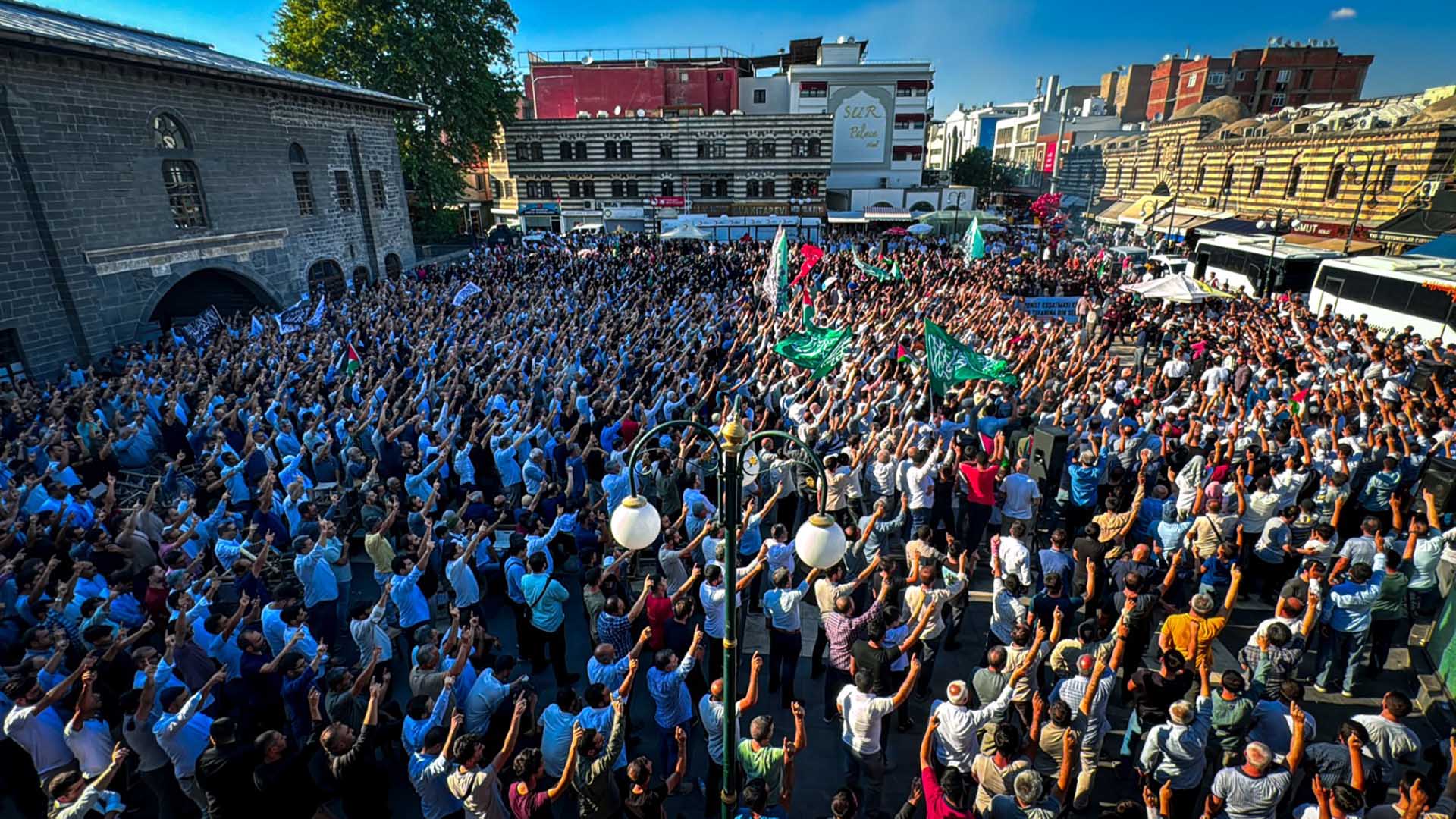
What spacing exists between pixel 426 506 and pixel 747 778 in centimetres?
483

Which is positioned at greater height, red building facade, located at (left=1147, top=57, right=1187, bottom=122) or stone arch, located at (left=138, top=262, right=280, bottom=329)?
red building facade, located at (left=1147, top=57, right=1187, bottom=122)

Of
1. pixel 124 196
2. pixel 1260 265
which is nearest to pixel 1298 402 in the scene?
A: pixel 1260 265

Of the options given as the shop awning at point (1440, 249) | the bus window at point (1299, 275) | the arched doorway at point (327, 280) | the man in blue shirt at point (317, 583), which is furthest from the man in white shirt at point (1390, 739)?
the arched doorway at point (327, 280)

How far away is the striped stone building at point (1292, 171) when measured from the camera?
24.3m

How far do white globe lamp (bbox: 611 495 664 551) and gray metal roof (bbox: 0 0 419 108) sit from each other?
717 inches

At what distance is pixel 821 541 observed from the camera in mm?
3758

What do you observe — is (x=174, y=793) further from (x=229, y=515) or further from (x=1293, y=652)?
(x=1293, y=652)

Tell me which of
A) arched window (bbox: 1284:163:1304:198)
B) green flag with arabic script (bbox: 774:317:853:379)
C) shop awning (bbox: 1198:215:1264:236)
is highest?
arched window (bbox: 1284:163:1304:198)

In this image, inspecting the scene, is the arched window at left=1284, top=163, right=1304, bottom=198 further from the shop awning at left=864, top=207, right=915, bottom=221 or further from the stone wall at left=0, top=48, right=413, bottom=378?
the stone wall at left=0, top=48, right=413, bottom=378

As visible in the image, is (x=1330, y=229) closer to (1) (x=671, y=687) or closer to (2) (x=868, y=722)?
(2) (x=868, y=722)

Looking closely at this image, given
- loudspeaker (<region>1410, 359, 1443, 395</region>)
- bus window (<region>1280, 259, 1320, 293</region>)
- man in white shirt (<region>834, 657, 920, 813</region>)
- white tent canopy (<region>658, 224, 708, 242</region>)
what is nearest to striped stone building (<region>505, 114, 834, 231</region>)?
white tent canopy (<region>658, 224, 708, 242</region>)

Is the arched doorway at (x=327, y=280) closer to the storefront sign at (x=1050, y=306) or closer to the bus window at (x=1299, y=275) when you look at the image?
the storefront sign at (x=1050, y=306)

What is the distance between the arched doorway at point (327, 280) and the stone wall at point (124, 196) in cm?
57

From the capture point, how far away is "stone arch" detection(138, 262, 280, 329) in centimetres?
2098
